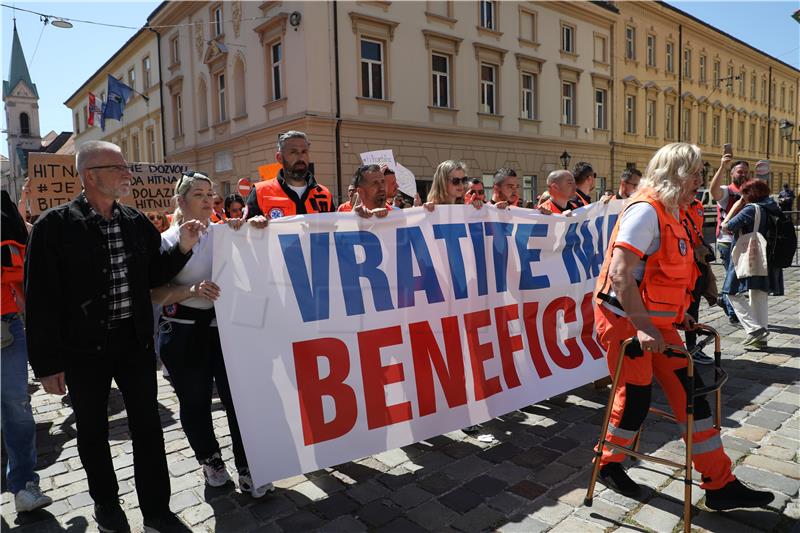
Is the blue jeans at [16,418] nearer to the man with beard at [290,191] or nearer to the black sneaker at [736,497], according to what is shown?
the man with beard at [290,191]

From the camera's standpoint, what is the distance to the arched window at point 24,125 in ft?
255

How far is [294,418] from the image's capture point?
125 inches

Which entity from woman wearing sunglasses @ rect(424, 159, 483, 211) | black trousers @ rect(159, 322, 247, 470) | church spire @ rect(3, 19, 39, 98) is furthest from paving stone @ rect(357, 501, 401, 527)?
church spire @ rect(3, 19, 39, 98)

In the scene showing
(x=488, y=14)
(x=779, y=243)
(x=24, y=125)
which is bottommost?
(x=779, y=243)

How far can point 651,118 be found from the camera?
1299 inches

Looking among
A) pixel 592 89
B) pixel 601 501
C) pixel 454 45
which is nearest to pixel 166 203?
pixel 601 501

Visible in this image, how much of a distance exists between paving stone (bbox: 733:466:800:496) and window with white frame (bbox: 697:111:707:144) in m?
39.2

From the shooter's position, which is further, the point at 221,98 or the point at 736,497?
the point at 221,98

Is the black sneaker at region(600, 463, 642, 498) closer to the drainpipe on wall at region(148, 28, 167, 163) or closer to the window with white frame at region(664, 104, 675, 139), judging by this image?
the drainpipe on wall at region(148, 28, 167, 163)

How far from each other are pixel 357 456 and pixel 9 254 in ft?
7.74

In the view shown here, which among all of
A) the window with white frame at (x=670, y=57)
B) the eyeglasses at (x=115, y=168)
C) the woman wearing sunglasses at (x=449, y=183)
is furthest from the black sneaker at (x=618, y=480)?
the window with white frame at (x=670, y=57)

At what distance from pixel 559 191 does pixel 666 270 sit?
6.95 feet

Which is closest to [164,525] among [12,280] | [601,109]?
[12,280]

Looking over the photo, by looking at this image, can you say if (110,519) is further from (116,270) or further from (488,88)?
(488,88)
